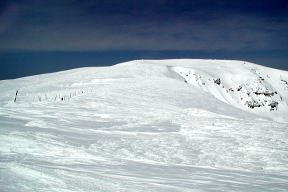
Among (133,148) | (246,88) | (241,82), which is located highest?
(241,82)

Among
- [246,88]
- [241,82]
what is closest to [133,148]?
[241,82]

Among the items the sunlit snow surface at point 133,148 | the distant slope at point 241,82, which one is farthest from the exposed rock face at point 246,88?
the sunlit snow surface at point 133,148

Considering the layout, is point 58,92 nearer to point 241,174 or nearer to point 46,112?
point 46,112

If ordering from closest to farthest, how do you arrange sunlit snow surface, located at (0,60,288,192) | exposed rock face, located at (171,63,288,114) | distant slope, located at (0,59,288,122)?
sunlit snow surface, located at (0,60,288,192), distant slope, located at (0,59,288,122), exposed rock face, located at (171,63,288,114)

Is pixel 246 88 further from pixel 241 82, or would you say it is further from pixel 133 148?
pixel 133 148

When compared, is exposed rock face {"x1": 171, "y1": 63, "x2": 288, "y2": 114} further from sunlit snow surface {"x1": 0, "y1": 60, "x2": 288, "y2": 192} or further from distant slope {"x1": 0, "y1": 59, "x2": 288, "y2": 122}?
sunlit snow surface {"x1": 0, "y1": 60, "x2": 288, "y2": 192}

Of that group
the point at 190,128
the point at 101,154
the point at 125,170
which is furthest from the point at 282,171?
the point at 190,128

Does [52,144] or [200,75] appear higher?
[200,75]

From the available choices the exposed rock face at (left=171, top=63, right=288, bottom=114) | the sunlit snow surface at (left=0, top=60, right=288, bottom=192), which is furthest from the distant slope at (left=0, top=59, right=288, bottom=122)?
A: the sunlit snow surface at (left=0, top=60, right=288, bottom=192)

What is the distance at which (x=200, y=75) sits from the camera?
42.0 m

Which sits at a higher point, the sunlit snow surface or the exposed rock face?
the exposed rock face

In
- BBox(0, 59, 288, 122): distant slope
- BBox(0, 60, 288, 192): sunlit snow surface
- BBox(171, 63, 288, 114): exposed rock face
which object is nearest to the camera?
BBox(0, 60, 288, 192): sunlit snow surface

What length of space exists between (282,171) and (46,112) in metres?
8.14

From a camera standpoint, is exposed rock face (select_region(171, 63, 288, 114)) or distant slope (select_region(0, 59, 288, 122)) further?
exposed rock face (select_region(171, 63, 288, 114))
